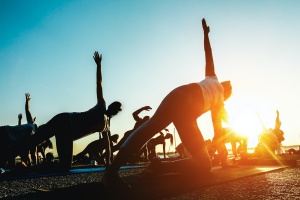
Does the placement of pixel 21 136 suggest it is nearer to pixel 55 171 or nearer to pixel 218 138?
pixel 55 171

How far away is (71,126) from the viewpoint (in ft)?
17.6

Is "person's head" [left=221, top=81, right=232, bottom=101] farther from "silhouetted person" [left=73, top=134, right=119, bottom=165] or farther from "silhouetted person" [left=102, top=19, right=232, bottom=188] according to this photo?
"silhouetted person" [left=73, top=134, right=119, bottom=165]

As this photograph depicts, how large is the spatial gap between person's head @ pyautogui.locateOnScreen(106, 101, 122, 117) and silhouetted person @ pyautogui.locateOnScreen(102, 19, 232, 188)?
2.93 m

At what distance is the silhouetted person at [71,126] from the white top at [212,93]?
9.88ft

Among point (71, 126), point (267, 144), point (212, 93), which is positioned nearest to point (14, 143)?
point (71, 126)

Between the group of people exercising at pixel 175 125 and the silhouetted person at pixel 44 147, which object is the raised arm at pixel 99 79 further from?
the silhouetted person at pixel 44 147

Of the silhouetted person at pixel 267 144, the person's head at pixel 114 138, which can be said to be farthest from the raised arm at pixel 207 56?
the silhouetted person at pixel 267 144

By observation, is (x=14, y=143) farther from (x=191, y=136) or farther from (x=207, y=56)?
(x=207, y=56)

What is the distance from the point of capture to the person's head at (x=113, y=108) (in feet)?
20.8

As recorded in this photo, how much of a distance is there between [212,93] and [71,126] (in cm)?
316

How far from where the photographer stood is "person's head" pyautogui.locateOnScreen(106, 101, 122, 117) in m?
6.34

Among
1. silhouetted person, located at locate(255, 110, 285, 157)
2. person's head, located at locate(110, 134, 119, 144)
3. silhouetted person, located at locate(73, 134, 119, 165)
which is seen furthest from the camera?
silhouetted person, located at locate(255, 110, 285, 157)

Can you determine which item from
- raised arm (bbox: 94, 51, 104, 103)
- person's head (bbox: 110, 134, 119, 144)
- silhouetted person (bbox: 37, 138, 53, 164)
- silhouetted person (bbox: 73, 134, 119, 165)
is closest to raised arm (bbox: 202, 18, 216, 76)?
raised arm (bbox: 94, 51, 104, 103)

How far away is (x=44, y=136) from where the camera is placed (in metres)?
5.17
